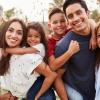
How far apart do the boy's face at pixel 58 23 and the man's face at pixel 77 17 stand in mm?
196

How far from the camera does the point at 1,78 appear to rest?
13.0 feet

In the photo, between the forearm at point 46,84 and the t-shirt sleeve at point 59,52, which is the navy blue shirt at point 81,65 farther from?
the forearm at point 46,84

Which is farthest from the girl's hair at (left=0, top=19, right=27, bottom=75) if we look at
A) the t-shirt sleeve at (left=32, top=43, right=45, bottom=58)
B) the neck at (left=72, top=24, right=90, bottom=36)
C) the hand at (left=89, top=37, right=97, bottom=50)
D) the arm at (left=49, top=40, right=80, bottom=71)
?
the hand at (left=89, top=37, right=97, bottom=50)

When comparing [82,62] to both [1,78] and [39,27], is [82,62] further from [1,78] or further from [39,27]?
[1,78]

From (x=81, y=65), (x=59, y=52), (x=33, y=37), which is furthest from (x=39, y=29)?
(x=81, y=65)

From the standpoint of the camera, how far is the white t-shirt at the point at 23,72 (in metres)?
3.69

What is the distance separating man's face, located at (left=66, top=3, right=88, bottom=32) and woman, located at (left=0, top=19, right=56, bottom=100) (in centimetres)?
49

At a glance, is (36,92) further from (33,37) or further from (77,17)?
→ (77,17)

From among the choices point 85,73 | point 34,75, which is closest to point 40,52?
point 34,75

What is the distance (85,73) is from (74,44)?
0.33 m

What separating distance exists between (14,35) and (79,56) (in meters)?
0.71

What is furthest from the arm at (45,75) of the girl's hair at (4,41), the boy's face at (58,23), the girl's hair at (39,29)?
the boy's face at (58,23)

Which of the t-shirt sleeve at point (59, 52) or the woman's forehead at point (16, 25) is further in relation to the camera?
the woman's forehead at point (16, 25)

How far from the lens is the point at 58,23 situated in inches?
155
